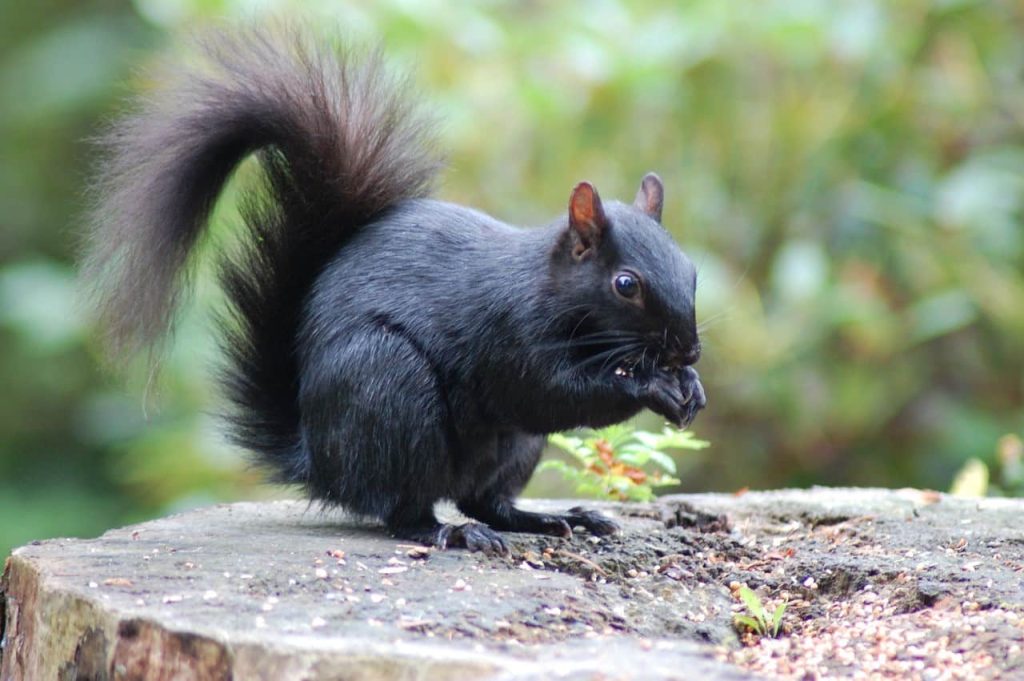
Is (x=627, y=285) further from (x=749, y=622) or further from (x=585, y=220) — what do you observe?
(x=749, y=622)

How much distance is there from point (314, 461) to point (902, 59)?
3297mm

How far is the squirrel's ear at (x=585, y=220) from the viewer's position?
2781 mm

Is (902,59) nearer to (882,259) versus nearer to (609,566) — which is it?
(882,259)

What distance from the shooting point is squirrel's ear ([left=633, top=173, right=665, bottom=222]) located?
309 cm

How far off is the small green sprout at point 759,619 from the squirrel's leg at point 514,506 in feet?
2.02

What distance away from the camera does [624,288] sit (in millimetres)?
2768

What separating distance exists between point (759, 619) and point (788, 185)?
2.95 m

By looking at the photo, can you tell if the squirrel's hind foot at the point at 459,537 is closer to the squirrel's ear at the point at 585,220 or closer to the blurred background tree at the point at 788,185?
the squirrel's ear at the point at 585,220

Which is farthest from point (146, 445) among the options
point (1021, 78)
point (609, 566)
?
point (1021, 78)

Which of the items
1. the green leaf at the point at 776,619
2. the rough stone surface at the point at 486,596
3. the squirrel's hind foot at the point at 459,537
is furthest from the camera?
the squirrel's hind foot at the point at 459,537

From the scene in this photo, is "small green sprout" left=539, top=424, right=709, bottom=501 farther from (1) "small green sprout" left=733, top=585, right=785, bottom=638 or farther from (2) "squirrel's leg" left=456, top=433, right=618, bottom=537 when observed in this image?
(1) "small green sprout" left=733, top=585, right=785, bottom=638

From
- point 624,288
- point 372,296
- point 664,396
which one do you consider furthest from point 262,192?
point 664,396

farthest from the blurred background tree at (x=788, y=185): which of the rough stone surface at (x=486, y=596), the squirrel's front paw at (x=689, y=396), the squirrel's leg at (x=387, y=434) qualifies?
the squirrel's leg at (x=387, y=434)

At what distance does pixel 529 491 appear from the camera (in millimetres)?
4777
